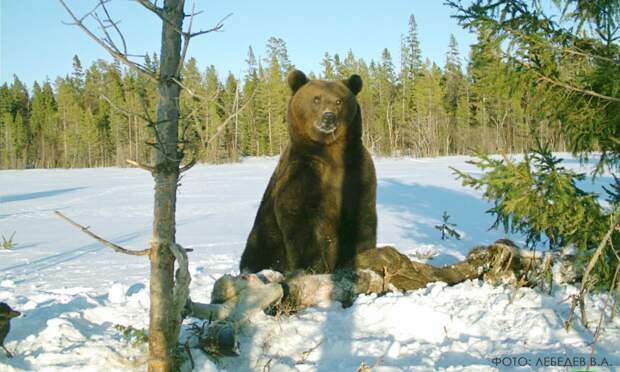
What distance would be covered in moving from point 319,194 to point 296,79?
1.59m

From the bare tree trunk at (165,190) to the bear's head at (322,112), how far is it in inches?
115

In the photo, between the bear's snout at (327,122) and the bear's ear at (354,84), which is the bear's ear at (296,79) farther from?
the bear's snout at (327,122)

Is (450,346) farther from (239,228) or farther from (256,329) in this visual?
(239,228)

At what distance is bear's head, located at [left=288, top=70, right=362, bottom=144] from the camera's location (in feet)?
18.6

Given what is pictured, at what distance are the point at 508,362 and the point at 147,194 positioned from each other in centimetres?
2054

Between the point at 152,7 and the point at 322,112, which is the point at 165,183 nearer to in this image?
the point at 152,7

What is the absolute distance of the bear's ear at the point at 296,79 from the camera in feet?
20.3

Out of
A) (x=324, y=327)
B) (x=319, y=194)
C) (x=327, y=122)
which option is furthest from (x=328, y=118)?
(x=324, y=327)

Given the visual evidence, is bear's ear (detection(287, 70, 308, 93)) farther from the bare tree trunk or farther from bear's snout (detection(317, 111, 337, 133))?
the bare tree trunk

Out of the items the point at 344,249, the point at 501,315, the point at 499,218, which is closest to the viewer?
the point at 501,315

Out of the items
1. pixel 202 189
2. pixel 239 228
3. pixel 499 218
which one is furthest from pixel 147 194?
pixel 499 218

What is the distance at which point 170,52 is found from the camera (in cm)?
280

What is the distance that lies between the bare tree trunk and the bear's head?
2914mm

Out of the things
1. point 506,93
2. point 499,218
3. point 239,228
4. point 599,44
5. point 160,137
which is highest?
point 599,44
